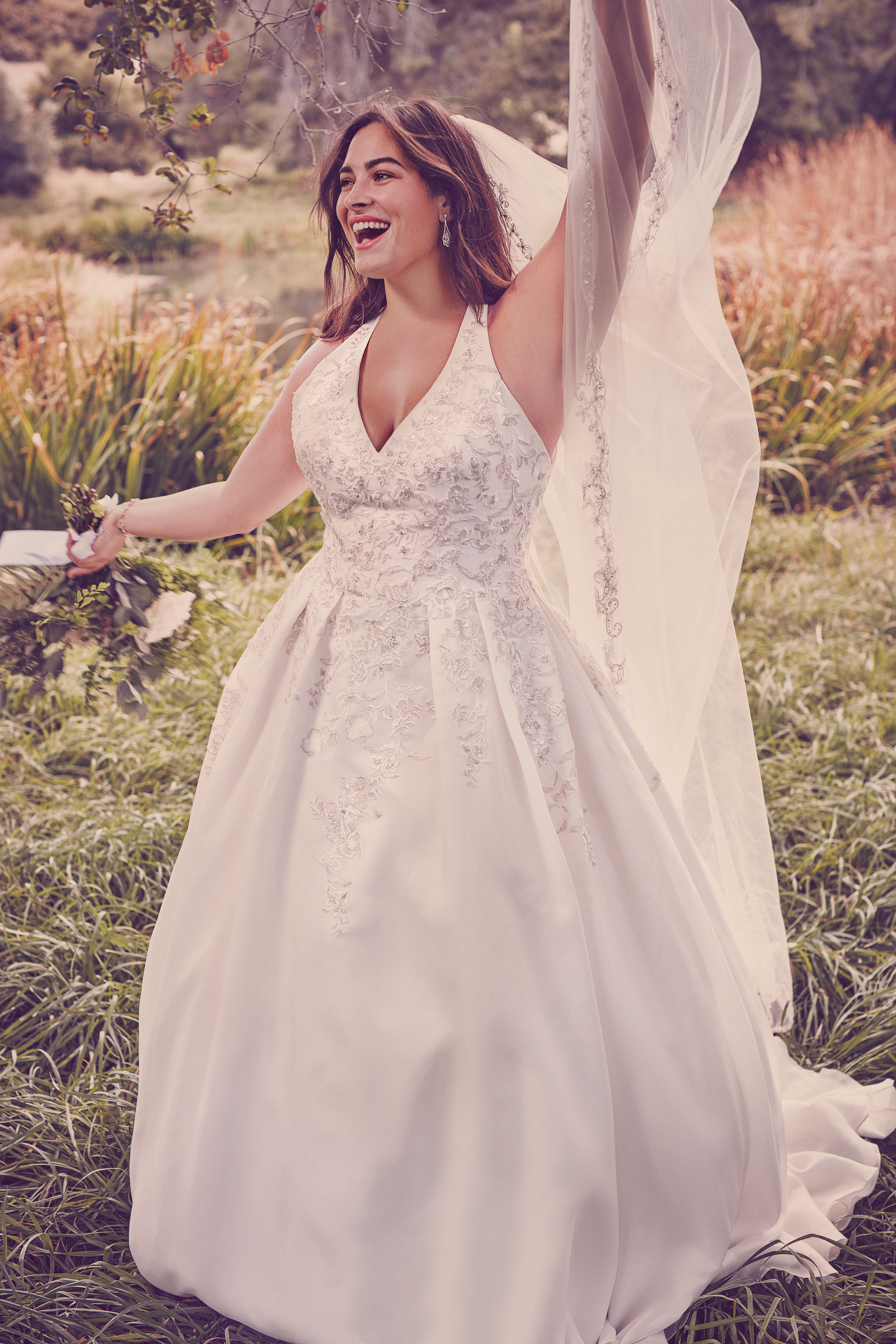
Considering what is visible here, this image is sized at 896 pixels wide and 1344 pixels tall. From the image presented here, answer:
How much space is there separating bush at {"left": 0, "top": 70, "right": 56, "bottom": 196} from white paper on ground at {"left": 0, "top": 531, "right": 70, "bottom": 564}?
4.20 metres

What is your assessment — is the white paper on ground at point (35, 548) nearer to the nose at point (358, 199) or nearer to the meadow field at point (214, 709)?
the meadow field at point (214, 709)

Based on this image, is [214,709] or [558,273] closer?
[558,273]

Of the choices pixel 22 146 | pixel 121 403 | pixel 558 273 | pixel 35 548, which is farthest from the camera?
pixel 22 146

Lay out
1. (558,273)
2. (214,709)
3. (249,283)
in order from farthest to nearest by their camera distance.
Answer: (249,283)
(214,709)
(558,273)

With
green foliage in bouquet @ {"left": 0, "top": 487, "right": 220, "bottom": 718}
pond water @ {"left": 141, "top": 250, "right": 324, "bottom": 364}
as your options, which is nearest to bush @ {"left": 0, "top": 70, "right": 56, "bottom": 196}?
pond water @ {"left": 141, "top": 250, "right": 324, "bottom": 364}

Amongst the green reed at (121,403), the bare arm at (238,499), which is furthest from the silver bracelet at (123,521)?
the green reed at (121,403)

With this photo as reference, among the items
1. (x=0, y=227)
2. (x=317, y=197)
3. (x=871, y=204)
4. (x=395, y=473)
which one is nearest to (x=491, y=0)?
(x=871, y=204)

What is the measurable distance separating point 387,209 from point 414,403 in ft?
0.97

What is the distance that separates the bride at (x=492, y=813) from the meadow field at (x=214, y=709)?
0.22m

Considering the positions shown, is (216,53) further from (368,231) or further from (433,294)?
(433,294)

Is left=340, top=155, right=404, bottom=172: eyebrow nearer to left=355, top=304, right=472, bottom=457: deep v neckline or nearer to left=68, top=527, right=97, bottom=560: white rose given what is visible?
left=355, top=304, right=472, bottom=457: deep v neckline

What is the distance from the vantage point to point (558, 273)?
148 cm

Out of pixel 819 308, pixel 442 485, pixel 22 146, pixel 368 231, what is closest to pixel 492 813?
pixel 442 485

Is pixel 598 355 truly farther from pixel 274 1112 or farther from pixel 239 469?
pixel 274 1112
